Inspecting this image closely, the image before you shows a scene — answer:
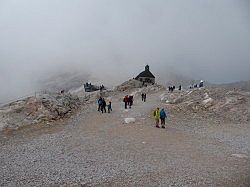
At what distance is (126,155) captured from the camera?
23781mm

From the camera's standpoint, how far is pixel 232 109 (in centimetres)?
4112

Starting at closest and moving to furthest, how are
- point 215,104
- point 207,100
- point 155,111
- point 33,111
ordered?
point 155,111, point 33,111, point 215,104, point 207,100

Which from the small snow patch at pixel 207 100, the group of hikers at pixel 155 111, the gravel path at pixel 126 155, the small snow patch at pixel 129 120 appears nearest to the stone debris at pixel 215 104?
the small snow patch at pixel 207 100

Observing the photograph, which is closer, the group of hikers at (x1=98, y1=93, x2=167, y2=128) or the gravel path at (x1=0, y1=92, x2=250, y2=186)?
the gravel path at (x1=0, y1=92, x2=250, y2=186)

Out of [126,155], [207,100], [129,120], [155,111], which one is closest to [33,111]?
[129,120]

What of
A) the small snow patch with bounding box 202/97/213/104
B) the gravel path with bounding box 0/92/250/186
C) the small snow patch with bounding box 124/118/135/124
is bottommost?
the gravel path with bounding box 0/92/250/186

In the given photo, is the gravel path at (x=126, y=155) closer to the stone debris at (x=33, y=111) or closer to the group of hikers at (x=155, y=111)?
the group of hikers at (x=155, y=111)

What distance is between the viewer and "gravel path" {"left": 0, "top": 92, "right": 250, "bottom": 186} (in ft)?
62.6

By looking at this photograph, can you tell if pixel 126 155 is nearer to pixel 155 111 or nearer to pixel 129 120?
pixel 155 111

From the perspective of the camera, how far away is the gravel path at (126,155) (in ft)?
62.6

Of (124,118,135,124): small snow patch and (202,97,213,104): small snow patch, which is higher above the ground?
(202,97,213,104): small snow patch

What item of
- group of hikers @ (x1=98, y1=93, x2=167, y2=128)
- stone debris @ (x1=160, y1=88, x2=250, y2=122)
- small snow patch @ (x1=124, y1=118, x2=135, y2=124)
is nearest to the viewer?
group of hikers @ (x1=98, y1=93, x2=167, y2=128)

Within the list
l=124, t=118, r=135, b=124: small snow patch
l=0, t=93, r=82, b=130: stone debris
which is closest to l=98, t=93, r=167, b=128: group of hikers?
l=124, t=118, r=135, b=124: small snow patch

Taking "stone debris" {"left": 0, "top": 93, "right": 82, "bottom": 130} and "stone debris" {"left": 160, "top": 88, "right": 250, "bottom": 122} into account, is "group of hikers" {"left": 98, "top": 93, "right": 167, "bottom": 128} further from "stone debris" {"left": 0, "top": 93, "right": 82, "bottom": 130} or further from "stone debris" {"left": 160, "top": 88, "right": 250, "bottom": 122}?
"stone debris" {"left": 160, "top": 88, "right": 250, "bottom": 122}
